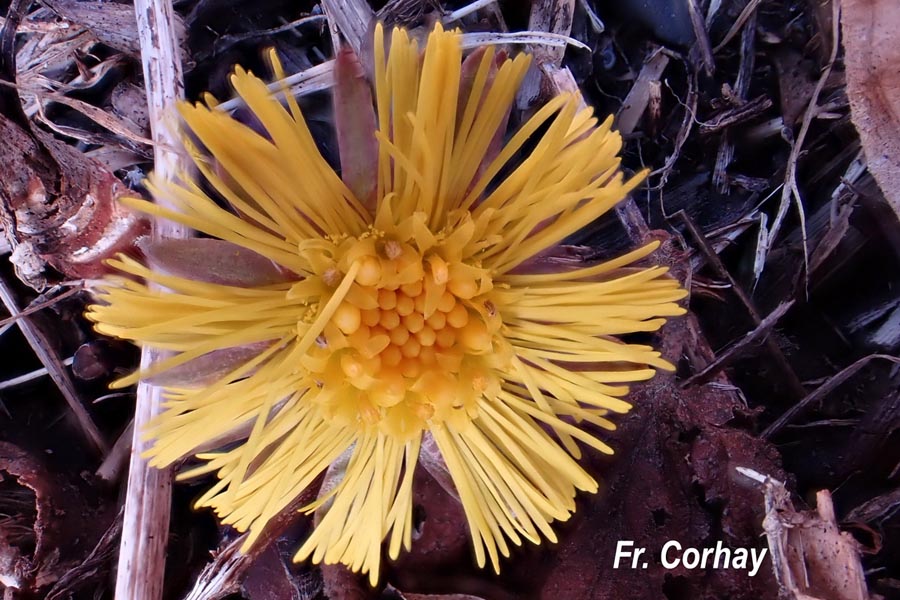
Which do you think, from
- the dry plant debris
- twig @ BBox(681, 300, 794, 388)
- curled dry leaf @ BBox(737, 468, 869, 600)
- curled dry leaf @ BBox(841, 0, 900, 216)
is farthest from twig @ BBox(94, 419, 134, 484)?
curled dry leaf @ BBox(841, 0, 900, 216)

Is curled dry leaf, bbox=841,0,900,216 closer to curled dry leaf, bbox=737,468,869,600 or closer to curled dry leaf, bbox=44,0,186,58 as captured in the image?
curled dry leaf, bbox=737,468,869,600

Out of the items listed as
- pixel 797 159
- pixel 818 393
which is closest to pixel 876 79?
pixel 797 159

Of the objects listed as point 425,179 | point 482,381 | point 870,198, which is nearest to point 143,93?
point 425,179

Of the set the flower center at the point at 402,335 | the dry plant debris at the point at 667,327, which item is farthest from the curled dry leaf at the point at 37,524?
the flower center at the point at 402,335

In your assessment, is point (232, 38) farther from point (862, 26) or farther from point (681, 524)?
point (681, 524)

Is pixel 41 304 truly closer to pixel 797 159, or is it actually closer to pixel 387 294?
pixel 387 294

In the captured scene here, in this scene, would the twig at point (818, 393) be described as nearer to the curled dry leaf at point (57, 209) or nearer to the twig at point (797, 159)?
the twig at point (797, 159)
